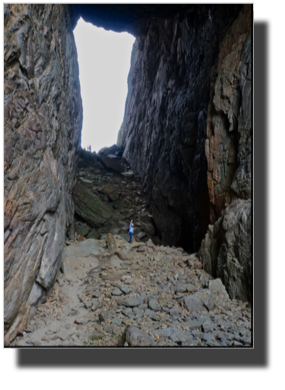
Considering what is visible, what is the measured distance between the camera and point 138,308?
5.48m

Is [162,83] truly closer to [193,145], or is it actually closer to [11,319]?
[193,145]

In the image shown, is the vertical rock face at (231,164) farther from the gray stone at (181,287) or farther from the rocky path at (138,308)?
the gray stone at (181,287)

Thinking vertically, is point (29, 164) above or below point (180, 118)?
below

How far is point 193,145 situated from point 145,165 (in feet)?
24.6

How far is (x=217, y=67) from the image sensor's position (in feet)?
26.4

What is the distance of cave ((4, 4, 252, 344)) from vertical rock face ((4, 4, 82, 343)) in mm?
21

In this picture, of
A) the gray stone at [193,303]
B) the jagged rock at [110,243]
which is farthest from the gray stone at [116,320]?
the jagged rock at [110,243]

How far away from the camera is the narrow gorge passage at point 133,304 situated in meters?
4.38

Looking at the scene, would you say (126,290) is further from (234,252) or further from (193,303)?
(234,252)

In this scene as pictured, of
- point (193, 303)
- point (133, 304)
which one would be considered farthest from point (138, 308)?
point (193, 303)

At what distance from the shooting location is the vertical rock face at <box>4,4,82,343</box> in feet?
13.7

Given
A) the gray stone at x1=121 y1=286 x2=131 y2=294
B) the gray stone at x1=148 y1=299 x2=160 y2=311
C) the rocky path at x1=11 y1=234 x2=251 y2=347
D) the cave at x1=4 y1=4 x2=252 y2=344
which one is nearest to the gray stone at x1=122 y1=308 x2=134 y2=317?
the rocky path at x1=11 y1=234 x2=251 y2=347

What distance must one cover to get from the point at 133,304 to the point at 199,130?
28.0 feet
